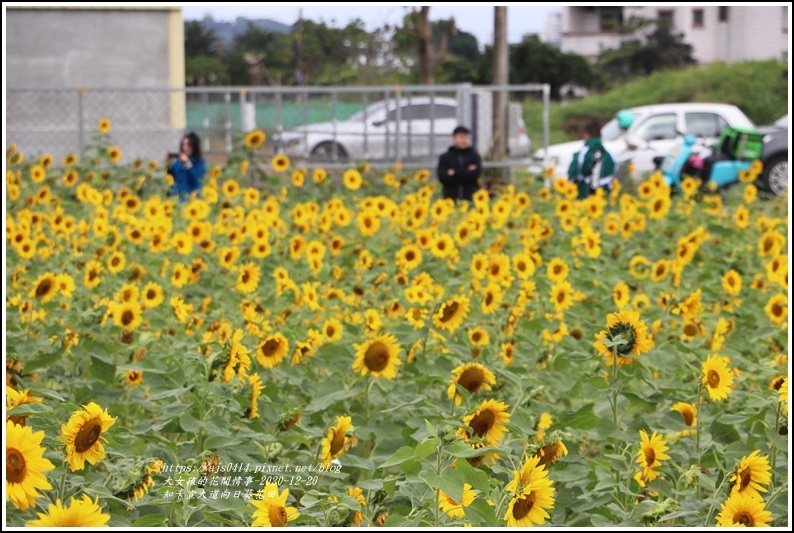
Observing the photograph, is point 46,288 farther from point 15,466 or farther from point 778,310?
point 778,310

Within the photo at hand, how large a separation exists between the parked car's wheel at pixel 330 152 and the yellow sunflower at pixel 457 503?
1133 cm

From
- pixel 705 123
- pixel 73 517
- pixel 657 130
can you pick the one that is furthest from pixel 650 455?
pixel 705 123

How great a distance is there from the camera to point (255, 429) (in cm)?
342

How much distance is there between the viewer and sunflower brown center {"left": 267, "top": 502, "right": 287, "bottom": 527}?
8.27 ft

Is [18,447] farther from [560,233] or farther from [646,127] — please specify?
[646,127]

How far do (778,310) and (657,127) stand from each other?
1315cm

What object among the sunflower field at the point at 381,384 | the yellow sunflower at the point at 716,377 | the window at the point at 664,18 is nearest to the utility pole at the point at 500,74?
the sunflower field at the point at 381,384

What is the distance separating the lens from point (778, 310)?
5.12 metres

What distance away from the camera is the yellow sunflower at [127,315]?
439 centimetres

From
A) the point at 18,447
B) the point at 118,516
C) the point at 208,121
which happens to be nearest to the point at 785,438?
the point at 118,516

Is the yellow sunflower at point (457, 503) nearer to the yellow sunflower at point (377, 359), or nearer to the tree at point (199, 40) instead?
the yellow sunflower at point (377, 359)

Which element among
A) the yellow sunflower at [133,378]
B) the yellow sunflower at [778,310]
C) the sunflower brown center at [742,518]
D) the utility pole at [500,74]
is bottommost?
the sunflower brown center at [742,518]

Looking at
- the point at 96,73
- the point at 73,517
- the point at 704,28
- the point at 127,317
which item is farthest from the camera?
the point at 704,28

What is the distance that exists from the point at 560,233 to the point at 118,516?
16.8 feet
